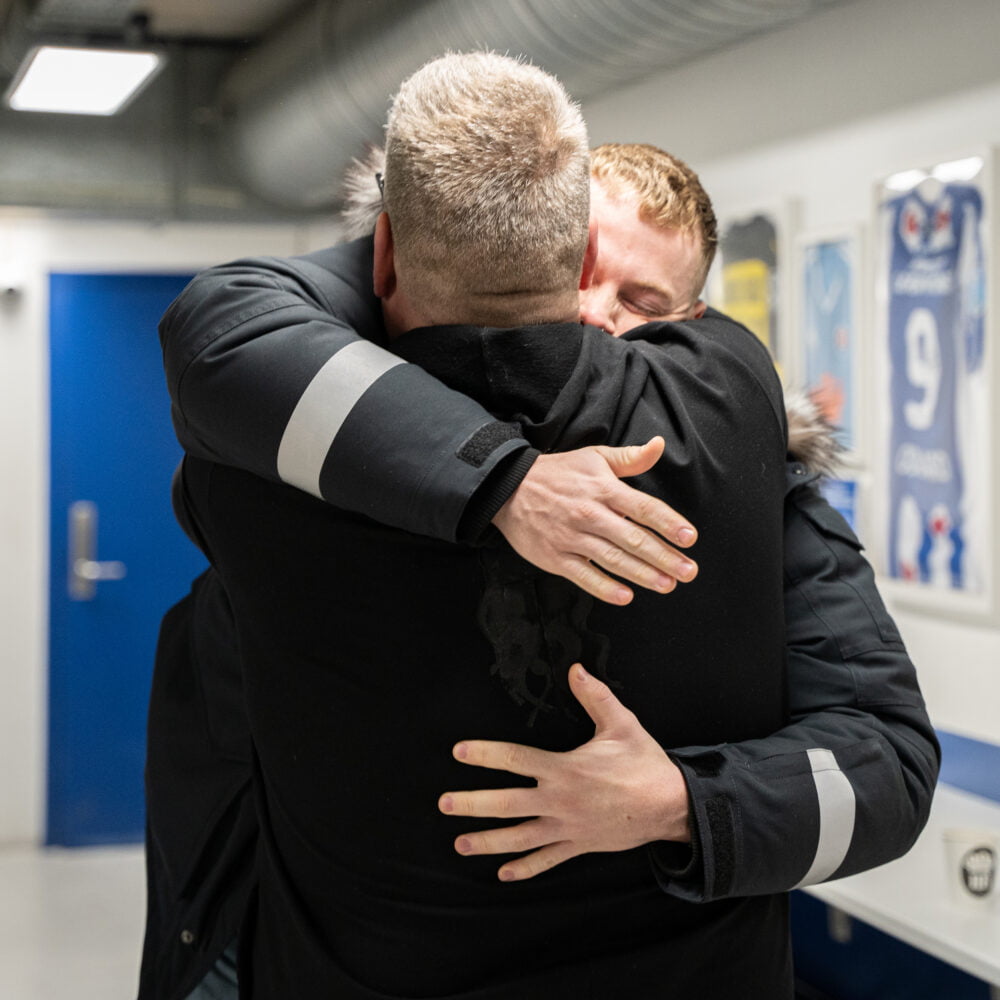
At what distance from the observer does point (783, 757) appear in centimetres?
87

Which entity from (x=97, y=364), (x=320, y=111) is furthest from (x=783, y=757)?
(x=97, y=364)

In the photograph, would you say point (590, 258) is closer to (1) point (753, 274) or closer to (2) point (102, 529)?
(1) point (753, 274)

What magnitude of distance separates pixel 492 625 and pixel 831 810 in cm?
27

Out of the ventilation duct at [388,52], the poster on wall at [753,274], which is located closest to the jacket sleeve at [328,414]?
the ventilation duct at [388,52]

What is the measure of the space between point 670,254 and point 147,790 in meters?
0.72

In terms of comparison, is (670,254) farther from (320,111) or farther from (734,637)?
(320,111)

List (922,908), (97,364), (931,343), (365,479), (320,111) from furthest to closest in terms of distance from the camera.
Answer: (97,364), (320,111), (931,343), (922,908), (365,479)

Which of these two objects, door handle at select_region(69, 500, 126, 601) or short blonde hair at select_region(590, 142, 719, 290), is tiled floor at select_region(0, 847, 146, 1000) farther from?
short blonde hair at select_region(590, 142, 719, 290)

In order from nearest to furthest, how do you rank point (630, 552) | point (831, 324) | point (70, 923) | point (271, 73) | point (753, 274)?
point (630, 552) → point (831, 324) → point (753, 274) → point (271, 73) → point (70, 923)

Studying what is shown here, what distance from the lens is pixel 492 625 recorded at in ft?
2.72

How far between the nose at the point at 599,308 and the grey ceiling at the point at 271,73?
1309 millimetres

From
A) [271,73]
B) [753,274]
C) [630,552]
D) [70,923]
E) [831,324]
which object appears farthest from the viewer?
[70,923]

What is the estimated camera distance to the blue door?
4.63 m

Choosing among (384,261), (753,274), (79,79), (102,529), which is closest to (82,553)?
(102,529)
